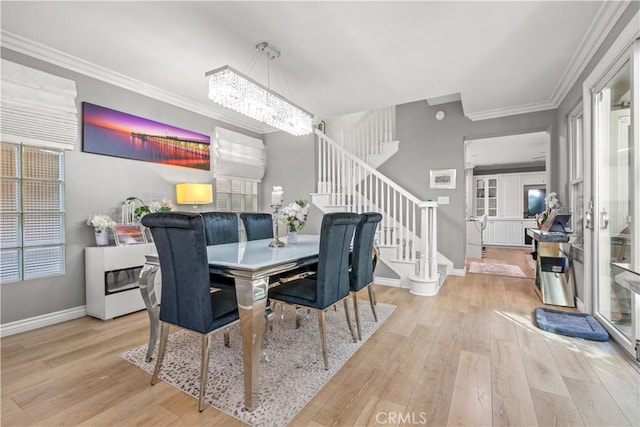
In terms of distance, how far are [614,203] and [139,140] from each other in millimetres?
4841

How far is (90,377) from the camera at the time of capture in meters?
1.88

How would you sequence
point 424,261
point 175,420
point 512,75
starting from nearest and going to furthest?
point 175,420, point 512,75, point 424,261

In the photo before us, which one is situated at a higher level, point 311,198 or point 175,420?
point 311,198

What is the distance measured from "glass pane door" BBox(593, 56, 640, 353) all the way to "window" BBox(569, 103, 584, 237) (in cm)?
62

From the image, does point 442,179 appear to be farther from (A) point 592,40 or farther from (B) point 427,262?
(A) point 592,40

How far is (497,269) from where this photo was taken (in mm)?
5230

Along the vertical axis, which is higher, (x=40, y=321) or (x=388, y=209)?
(x=388, y=209)

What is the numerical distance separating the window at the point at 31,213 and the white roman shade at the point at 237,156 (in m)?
1.96

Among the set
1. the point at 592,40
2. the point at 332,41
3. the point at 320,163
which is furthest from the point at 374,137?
the point at 592,40

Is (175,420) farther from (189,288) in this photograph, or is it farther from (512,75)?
(512,75)

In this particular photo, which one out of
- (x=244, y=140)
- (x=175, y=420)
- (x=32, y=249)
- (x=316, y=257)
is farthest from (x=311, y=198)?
(x=175, y=420)

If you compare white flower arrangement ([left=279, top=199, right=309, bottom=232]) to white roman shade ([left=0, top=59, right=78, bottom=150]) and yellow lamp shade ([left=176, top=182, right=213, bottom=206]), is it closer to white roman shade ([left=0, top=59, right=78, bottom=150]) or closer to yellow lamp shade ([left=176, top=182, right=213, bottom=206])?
yellow lamp shade ([left=176, top=182, right=213, bottom=206])

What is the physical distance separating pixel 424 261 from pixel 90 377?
11.1ft

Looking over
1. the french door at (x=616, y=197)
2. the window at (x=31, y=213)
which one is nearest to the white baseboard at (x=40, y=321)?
the window at (x=31, y=213)
